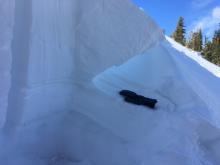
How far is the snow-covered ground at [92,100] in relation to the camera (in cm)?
193

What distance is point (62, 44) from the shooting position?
221 centimetres

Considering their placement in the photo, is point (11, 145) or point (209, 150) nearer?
point (11, 145)

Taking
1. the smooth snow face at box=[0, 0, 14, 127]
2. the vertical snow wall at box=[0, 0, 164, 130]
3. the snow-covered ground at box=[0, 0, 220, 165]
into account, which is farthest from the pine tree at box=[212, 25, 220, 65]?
the smooth snow face at box=[0, 0, 14, 127]

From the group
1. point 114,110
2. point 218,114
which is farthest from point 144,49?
point 218,114

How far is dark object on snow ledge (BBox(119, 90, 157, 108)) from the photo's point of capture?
7.56 feet

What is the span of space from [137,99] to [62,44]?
0.66m

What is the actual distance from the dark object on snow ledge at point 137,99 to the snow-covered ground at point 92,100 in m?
0.05

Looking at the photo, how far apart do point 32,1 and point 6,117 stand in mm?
687

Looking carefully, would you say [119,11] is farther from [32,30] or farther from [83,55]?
[32,30]

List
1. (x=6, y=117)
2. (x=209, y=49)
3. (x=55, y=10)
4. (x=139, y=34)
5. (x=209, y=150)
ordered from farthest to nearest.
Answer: (x=209, y=49), (x=139, y=34), (x=209, y=150), (x=55, y=10), (x=6, y=117)

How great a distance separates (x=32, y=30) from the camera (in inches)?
75.6

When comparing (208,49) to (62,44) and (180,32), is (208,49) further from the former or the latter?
(62,44)

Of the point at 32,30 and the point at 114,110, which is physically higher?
the point at 32,30

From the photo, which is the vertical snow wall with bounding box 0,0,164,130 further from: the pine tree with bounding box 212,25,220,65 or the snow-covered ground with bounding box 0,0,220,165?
the pine tree with bounding box 212,25,220,65
